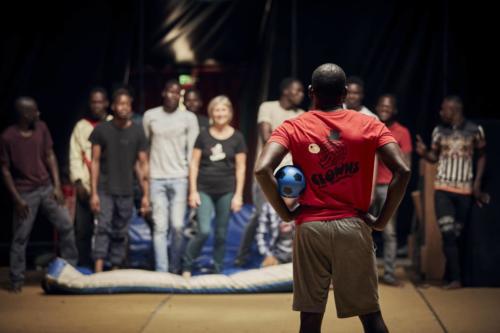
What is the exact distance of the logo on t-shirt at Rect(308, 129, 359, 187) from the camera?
377 cm

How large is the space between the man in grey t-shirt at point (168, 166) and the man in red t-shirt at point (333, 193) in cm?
388

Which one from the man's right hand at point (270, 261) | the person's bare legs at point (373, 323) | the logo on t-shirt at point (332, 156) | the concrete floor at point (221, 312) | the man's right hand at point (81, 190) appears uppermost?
the logo on t-shirt at point (332, 156)

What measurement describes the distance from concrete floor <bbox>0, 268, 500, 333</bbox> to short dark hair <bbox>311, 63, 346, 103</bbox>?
2369mm

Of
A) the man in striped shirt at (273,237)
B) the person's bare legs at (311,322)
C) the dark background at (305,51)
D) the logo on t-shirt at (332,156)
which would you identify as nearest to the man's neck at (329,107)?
the logo on t-shirt at (332,156)

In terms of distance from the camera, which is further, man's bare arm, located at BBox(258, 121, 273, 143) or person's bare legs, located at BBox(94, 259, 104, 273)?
man's bare arm, located at BBox(258, 121, 273, 143)

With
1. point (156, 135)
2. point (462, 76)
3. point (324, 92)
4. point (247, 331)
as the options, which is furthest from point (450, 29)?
point (324, 92)

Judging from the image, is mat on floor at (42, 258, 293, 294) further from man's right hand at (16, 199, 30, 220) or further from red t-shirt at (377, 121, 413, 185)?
red t-shirt at (377, 121, 413, 185)

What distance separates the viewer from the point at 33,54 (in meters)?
8.86

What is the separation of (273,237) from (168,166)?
133cm

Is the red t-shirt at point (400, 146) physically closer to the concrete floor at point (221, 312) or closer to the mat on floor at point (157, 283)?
the concrete floor at point (221, 312)

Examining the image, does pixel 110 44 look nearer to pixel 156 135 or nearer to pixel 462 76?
pixel 156 135

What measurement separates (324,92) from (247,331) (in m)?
2.44

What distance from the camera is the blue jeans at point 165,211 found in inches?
298

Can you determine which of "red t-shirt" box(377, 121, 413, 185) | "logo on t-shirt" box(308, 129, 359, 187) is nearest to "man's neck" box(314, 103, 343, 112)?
"logo on t-shirt" box(308, 129, 359, 187)
